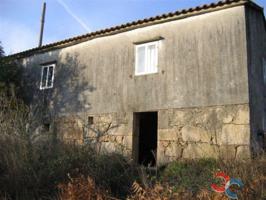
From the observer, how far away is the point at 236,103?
9508mm

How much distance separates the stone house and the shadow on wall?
45mm

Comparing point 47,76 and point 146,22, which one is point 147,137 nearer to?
point 146,22

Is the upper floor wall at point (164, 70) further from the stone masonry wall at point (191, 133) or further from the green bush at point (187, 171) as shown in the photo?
the green bush at point (187, 171)

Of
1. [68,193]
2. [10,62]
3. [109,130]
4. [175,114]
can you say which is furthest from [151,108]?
[10,62]

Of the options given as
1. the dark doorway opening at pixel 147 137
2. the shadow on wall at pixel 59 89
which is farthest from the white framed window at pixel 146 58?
the shadow on wall at pixel 59 89

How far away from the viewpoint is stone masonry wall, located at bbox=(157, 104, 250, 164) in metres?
9.28

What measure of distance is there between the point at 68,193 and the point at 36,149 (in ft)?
10.2

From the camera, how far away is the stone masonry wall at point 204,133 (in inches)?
365

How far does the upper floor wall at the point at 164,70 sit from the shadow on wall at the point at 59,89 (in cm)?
4

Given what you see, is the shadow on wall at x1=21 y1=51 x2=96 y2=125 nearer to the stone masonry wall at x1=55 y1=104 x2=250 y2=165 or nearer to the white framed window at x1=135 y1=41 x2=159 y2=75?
the stone masonry wall at x1=55 y1=104 x2=250 y2=165

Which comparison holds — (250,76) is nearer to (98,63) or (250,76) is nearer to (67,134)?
(98,63)

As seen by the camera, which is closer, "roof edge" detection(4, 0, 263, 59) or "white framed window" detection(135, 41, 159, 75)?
"roof edge" detection(4, 0, 263, 59)

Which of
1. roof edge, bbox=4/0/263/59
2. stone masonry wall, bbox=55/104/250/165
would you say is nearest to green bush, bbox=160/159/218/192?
stone masonry wall, bbox=55/104/250/165

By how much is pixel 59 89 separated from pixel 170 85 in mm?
5437
